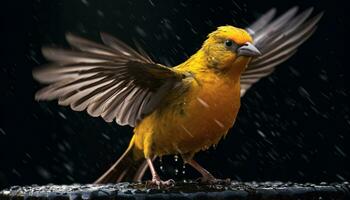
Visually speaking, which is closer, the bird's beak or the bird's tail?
the bird's beak

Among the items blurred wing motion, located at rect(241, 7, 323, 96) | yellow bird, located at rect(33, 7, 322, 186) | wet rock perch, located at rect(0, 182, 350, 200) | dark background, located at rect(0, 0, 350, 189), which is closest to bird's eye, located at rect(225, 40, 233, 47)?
yellow bird, located at rect(33, 7, 322, 186)

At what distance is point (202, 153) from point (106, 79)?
2534mm

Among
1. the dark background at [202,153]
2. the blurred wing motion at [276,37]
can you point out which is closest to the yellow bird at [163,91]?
the blurred wing motion at [276,37]

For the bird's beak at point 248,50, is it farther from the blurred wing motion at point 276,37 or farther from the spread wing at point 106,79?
the blurred wing motion at point 276,37

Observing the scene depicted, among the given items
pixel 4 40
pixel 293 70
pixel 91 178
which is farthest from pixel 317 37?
pixel 4 40

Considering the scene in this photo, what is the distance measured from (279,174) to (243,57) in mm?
2546

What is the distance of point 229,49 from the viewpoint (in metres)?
3.17

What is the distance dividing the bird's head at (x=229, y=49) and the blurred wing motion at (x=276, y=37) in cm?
69

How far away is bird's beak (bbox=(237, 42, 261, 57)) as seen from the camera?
3.03 meters

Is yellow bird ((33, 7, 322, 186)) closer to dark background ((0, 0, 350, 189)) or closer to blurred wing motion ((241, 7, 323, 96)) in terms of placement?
blurred wing motion ((241, 7, 323, 96))

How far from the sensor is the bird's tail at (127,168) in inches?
140

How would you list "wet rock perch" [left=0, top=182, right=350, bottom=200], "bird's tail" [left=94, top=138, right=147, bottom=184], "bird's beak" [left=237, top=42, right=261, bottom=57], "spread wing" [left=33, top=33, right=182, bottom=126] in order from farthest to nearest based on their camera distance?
"bird's tail" [left=94, top=138, right=147, bottom=184]
"bird's beak" [left=237, top=42, right=261, bottom=57]
"spread wing" [left=33, top=33, right=182, bottom=126]
"wet rock perch" [left=0, top=182, right=350, bottom=200]

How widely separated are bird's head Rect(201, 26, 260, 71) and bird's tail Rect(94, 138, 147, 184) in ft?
2.34

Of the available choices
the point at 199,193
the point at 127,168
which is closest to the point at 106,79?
the point at 127,168
